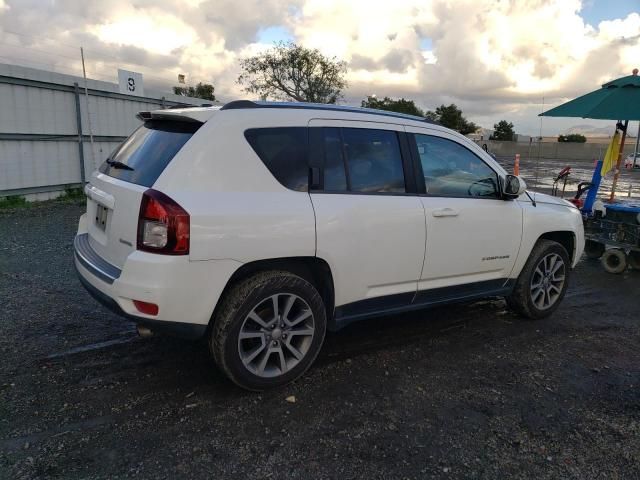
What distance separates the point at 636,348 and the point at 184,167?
404 centimetres

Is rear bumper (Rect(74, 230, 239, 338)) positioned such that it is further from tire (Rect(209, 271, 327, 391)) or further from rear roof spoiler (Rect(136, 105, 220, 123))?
rear roof spoiler (Rect(136, 105, 220, 123))

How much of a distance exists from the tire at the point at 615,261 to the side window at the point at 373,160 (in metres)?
4.73

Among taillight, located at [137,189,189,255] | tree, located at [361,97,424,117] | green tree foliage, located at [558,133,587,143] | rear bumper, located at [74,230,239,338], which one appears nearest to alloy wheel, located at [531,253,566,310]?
rear bumper, located at [74,230,239,338]

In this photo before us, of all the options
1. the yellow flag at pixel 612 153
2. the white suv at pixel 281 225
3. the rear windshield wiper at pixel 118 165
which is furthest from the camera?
the yellow flag at pixel 612 153

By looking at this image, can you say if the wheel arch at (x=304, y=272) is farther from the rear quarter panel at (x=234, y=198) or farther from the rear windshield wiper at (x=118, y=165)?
the rear windshield wiper at (x=118, y=165)

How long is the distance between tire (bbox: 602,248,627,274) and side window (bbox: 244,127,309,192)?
5558mm

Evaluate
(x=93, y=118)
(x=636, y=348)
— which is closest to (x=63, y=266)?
(x=636, y=348)

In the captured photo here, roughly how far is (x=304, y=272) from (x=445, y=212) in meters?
1.26

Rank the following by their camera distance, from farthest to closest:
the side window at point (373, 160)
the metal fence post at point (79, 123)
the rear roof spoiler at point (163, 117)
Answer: the metal fence post at point (79, 123) → the side window at point (373, 160) → the rear roof spoiler at point (163, 117)

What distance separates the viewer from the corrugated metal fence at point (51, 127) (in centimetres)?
1012

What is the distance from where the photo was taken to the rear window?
3.10m

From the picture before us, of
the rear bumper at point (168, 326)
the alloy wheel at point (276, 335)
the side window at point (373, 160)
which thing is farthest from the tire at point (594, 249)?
the rear bumper at point (168, 326)

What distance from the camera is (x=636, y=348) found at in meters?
4.35

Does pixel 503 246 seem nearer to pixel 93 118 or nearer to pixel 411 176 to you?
pixel 411 176
